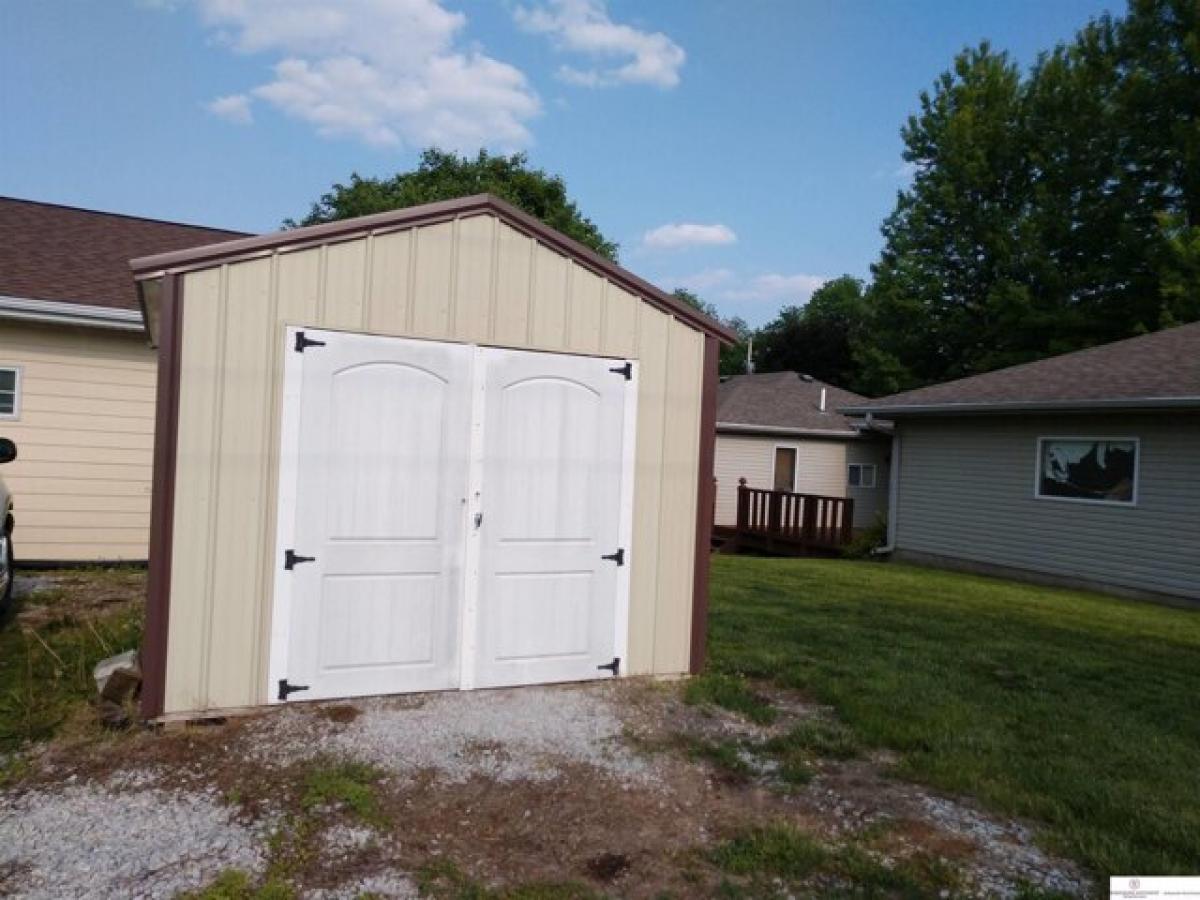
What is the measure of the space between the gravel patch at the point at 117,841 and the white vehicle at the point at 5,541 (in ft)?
12.0

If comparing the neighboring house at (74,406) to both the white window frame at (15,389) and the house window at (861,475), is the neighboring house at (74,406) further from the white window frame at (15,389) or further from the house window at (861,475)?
the house window at (861,475)

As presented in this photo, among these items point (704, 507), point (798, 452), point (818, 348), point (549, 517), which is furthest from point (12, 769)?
point (818, 348)

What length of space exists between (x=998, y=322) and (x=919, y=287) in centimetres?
305

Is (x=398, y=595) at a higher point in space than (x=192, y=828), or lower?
higher

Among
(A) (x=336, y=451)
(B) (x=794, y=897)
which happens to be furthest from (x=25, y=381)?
(B) (x=794, y=897)

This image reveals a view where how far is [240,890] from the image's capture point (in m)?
2.78

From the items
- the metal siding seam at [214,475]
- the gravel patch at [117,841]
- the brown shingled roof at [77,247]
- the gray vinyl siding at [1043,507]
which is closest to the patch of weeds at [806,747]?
the gravel patch at [117,841]

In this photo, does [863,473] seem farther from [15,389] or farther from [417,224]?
[417,224]

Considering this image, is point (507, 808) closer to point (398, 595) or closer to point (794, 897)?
point (794, 897)

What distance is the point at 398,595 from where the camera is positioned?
184 inches

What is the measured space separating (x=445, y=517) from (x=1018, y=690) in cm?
397

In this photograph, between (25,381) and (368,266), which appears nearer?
(368,266)

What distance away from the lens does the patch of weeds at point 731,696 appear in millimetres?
4863

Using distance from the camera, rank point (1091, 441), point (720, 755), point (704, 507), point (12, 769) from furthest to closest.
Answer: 1. point (1091, 441)
2. point (704, 507)
3. point (720, 755)
4. point (12, 769)
